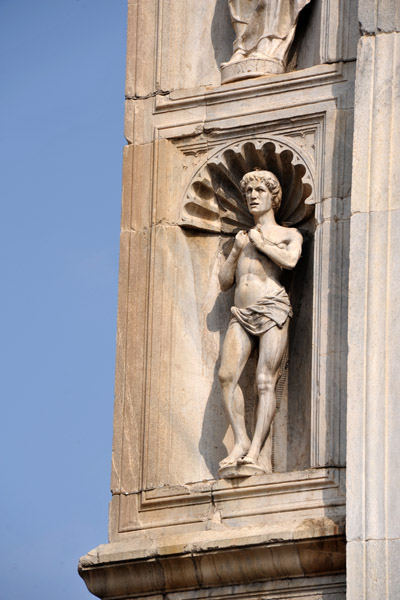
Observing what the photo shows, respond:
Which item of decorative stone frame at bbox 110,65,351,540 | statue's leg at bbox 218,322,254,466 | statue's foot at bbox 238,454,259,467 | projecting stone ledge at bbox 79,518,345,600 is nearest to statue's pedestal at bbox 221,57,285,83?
decorative stone frame at bbox 110,65,351,540

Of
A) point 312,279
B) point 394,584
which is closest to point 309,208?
point 312,279

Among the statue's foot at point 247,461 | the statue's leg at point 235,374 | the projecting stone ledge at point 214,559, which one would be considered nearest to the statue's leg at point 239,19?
the statue's leg at point 235,374

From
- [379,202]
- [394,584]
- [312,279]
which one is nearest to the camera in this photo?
[394,584]

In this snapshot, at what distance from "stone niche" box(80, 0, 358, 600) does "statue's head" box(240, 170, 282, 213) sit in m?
0.15

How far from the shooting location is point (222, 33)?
610 inches

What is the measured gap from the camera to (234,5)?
15281mm

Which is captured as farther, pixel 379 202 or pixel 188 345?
pixel 188 345

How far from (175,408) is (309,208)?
5.31 feet

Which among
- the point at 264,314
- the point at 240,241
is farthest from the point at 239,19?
the point at 264,314

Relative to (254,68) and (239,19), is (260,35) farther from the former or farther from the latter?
(254,68)

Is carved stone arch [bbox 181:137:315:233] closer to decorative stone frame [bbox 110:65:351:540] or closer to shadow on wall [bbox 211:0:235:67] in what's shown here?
decorative stone frame [bbox 110:65:351:540]

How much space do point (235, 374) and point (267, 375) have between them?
0.71 feet

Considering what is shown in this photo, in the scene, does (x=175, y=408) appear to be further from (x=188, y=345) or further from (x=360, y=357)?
(x=360, y=357)

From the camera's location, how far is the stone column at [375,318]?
1302cm
